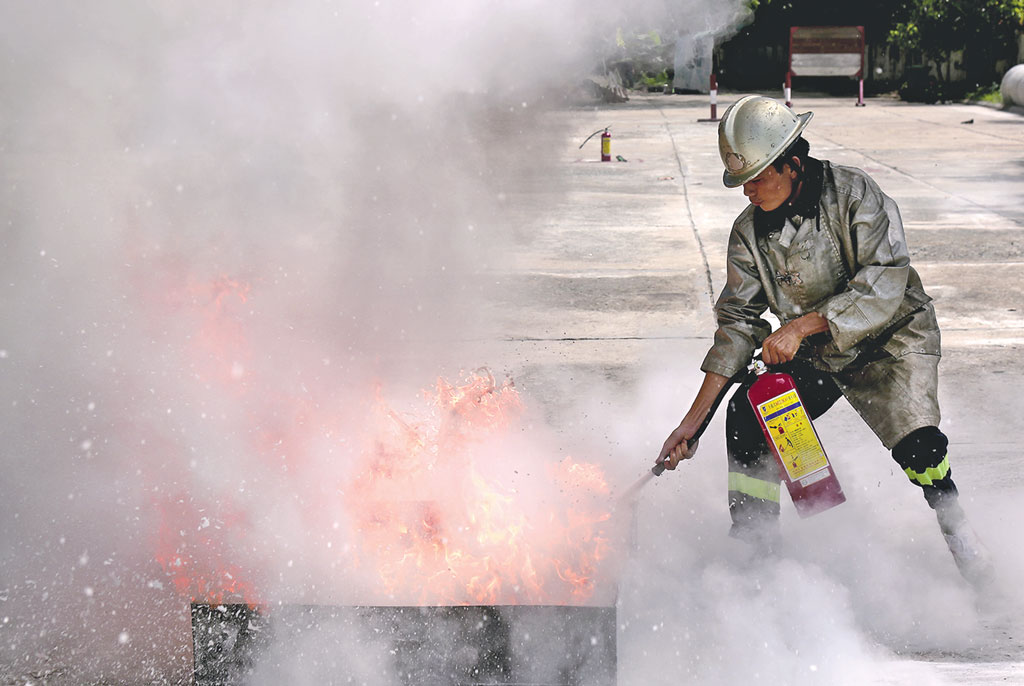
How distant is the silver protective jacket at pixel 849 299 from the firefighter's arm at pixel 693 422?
0.04 metres

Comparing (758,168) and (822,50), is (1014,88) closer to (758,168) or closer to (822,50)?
(822,50)

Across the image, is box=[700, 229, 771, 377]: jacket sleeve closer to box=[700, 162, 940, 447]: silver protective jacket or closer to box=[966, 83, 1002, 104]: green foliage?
box=[700, 162, 940, 447]: silver protective jacket

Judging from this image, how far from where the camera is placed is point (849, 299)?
2.99 m

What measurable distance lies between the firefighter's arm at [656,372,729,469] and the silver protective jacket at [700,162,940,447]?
0.14 ft

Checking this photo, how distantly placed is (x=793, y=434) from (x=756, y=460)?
8.2 inches

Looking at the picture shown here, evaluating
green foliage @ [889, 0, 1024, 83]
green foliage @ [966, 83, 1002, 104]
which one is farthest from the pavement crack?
green foliage @ [889, 0, 1024, 83]

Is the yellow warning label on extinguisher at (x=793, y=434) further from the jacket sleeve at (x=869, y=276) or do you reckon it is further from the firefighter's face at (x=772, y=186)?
the firefighter's face at (x=772, y=186)

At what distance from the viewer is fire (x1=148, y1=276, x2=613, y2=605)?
2.92 meters

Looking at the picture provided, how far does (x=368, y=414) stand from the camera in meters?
4.14

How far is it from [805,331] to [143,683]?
2.06 metres

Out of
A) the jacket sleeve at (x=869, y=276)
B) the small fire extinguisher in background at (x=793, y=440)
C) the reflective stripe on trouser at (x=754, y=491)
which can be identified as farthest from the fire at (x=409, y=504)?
the jacket sleeve at (x=869, y=276)

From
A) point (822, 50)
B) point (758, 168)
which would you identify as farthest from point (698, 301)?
point (822, 50)

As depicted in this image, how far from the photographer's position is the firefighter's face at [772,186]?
2.99m

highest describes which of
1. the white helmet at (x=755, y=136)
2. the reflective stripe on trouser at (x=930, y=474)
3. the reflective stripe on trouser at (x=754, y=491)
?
the white helmet at (x=755, y=136)
